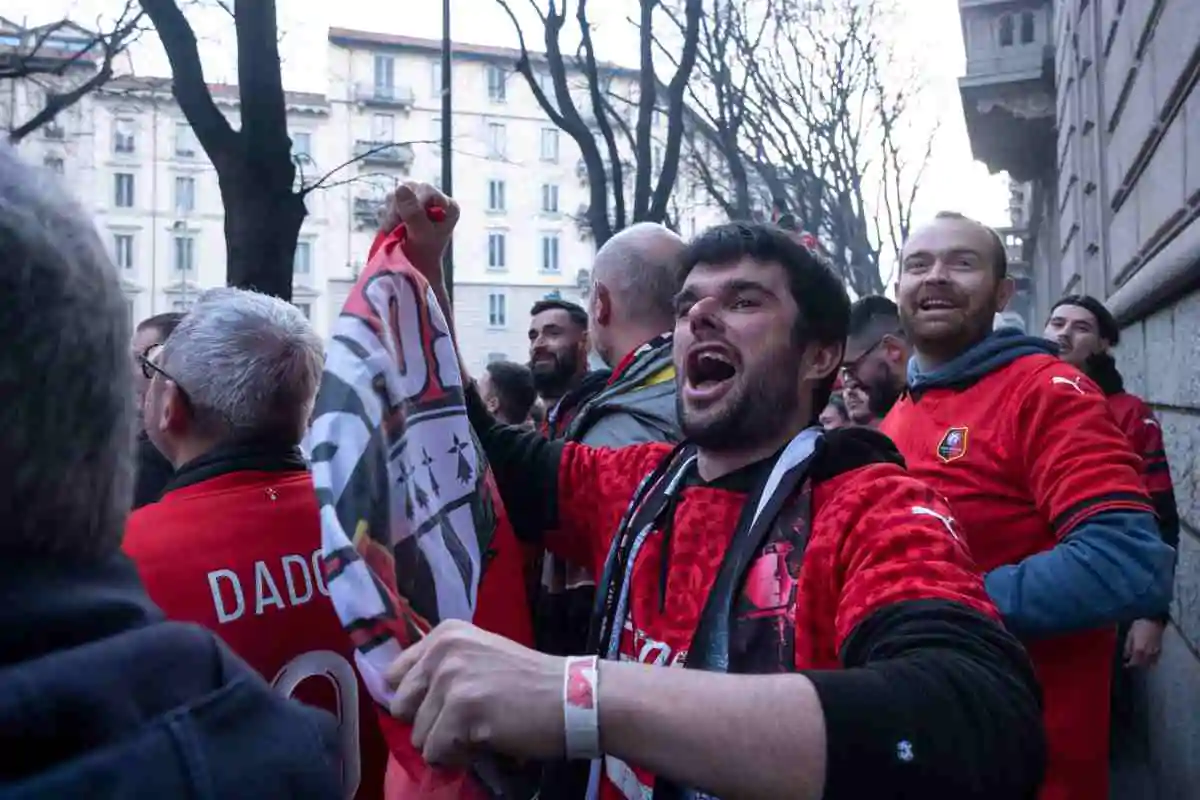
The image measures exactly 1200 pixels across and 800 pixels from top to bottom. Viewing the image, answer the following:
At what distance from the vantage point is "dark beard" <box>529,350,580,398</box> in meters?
5.25

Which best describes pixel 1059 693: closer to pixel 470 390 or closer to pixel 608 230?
pixel 470 390

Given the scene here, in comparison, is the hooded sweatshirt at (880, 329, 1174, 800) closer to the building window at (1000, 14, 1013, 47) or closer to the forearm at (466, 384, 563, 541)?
the forearm at (466, 384, 563, 541)

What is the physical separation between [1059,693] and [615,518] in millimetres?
1162

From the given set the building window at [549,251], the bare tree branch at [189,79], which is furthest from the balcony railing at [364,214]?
the bare tree branch at [189,79]

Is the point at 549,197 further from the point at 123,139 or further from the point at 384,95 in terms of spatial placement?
the point at 123,139

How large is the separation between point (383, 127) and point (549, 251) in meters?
10.7

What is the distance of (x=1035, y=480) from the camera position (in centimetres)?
262

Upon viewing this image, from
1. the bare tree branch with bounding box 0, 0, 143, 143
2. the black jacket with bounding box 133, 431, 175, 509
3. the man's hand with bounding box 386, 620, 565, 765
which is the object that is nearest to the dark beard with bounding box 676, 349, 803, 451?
the man's hand with bounding box 386, 620, 565, 765

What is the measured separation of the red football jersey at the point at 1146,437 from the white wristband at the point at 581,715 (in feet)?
13.3

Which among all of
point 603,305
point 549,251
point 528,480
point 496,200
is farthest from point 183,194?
point 528,480

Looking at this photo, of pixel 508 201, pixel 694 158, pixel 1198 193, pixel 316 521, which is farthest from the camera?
pixel 508 201

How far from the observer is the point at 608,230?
1273 centimetres

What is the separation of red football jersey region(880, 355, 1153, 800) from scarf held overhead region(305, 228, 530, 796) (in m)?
1.15

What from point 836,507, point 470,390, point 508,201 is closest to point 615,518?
point 470,390
